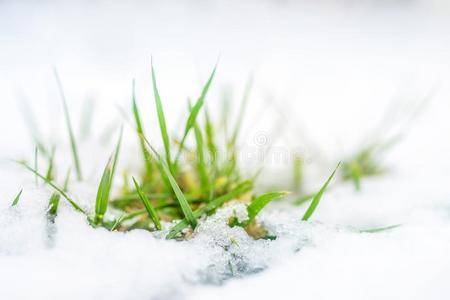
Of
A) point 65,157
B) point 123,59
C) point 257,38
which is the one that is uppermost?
point 257,38

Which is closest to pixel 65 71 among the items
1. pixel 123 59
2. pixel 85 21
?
pixel 123 59

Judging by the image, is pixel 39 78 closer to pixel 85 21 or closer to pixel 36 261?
pixel 85 21

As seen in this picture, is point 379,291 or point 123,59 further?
point 123,59

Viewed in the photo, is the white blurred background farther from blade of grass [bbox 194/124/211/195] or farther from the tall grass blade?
blade of grass [bbox 194/124/211/195]

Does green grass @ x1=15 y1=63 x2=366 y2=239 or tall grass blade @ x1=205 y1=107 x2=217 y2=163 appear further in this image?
tall grass blade @ x1=205 y1=107 x2=217 y2=163

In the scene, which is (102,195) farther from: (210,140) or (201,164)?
(210,140)

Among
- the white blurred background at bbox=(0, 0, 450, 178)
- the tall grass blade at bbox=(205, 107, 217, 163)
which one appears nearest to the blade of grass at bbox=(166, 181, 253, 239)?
the tall grass blade at bbox=(205, 107, 217, 163)
